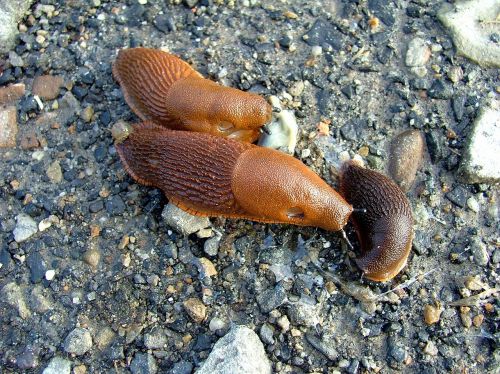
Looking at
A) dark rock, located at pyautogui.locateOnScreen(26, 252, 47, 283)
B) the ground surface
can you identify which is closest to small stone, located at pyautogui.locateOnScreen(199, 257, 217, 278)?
the ground surface

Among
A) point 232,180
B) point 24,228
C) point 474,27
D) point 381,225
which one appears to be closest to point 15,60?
point 24,228

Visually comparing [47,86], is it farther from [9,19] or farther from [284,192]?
[284,192]

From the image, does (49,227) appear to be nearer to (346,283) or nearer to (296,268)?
(296,268)

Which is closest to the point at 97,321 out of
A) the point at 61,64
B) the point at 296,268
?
the point at 296,268

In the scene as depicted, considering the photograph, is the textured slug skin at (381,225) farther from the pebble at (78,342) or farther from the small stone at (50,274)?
the small stone at (50,274)

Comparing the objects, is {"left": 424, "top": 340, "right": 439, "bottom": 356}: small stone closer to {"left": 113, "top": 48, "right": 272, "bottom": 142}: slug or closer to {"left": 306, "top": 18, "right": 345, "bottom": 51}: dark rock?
{"left": 113, "top": 48, "right": 272, "bottom": 142}: slug
